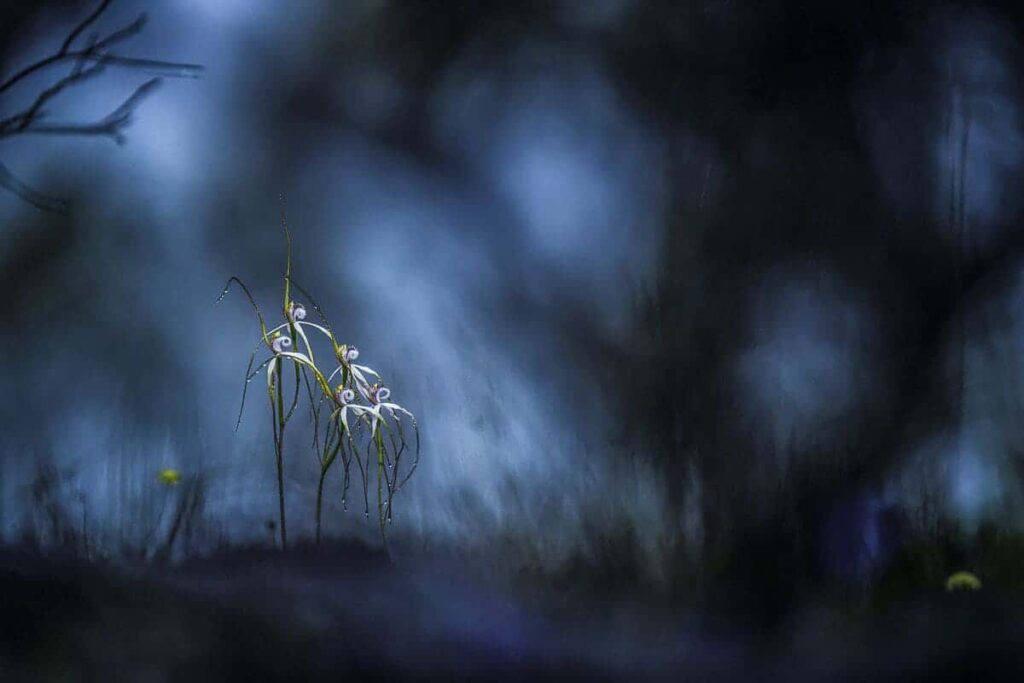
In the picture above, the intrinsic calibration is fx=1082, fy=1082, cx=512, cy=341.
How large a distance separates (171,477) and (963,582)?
4.47 feet

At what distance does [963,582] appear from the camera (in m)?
1.85

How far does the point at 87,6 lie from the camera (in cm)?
190

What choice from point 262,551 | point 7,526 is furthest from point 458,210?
point 7,526

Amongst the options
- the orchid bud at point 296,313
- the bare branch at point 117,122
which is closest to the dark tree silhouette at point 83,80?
the bare branch at point 117,122

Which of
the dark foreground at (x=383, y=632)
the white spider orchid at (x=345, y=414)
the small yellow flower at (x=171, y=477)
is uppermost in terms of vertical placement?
the white spider orchid at (x=345, y=414)

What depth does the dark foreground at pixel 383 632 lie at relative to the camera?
1.78 m

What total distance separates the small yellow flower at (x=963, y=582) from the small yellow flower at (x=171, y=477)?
4.34 ft

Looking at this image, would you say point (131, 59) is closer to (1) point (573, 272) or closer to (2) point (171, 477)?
(2) point (171, 477)

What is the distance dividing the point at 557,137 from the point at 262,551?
2.87 feet

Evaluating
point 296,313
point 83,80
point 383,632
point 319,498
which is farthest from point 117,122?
point 383,632

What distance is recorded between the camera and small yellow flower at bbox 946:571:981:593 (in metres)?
1.85

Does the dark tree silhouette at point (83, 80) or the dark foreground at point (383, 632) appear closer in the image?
the dark foreground at point (383, 632)

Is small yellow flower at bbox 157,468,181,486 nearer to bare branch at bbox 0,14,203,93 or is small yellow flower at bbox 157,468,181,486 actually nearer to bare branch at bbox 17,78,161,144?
bare branch at bbox 17,78,161,144

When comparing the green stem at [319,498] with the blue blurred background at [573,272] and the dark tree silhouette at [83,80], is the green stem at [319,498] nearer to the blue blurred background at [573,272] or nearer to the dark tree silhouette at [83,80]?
the blue blurred background at [573,272]
